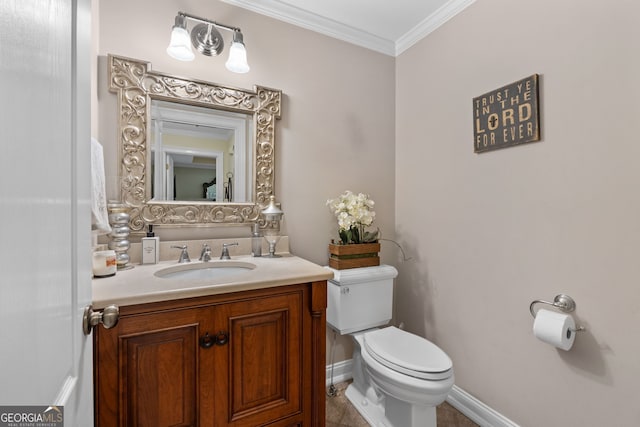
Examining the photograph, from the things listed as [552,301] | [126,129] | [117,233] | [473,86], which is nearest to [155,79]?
[126,129]

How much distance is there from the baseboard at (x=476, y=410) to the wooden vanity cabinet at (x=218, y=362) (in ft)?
3.10

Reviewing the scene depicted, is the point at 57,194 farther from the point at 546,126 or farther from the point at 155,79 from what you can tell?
the point at 546,126

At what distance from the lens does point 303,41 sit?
1.88 m

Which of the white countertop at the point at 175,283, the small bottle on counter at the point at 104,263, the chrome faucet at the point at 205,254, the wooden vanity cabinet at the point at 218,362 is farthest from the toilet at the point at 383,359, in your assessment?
the small bottle on counter at the point at 104,263

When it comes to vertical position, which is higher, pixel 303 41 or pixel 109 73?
pixel 303 41

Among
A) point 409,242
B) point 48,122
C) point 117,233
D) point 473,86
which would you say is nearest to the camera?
point 48,122

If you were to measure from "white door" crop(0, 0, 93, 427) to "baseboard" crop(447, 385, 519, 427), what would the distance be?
5.93 ft

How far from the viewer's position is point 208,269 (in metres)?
1.48

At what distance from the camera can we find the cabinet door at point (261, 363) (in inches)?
43.3

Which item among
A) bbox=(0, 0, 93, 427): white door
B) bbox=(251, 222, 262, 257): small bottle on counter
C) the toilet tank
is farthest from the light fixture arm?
the toilet tank

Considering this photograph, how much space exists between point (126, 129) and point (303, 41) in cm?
120

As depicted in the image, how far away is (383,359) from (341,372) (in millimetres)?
756

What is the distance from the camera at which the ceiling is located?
1.75m
